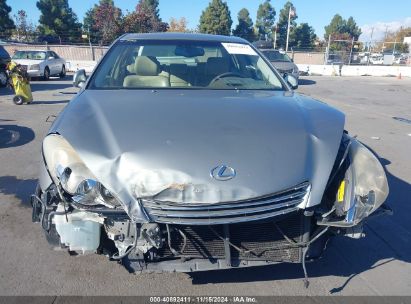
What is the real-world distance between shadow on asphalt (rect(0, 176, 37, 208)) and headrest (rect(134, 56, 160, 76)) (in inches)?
72.5

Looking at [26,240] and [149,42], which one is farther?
[149,42]

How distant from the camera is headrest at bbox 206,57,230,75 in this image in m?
3.92

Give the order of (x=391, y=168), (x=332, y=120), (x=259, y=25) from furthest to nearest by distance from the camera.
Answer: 1. (x=259, y=25)
2. (x=391, y=168)
3. (x=332, y=120)

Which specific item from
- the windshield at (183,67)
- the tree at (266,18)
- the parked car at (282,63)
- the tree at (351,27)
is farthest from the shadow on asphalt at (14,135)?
the tree at (351,27)

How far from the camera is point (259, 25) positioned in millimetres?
67812

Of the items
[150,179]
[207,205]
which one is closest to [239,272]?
[207,205]

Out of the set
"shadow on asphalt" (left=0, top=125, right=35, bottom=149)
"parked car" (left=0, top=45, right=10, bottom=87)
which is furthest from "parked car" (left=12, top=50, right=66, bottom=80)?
"shadow on asphalt" (left=0, top=125, right=35, bottom=149)

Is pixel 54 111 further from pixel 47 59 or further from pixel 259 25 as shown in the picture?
pixel 259 25

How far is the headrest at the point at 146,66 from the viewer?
12.4 ft

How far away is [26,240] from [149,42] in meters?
2.34

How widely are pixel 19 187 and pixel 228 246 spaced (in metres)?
3.19

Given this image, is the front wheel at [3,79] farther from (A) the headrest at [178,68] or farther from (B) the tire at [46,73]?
(A) the headrest at [178,68]

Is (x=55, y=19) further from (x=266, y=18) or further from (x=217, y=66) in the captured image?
(x=217, y=66)

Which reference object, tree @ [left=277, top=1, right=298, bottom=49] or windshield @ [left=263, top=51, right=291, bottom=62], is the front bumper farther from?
tree @ [left=277, top=1, right=298, bottom=49]
